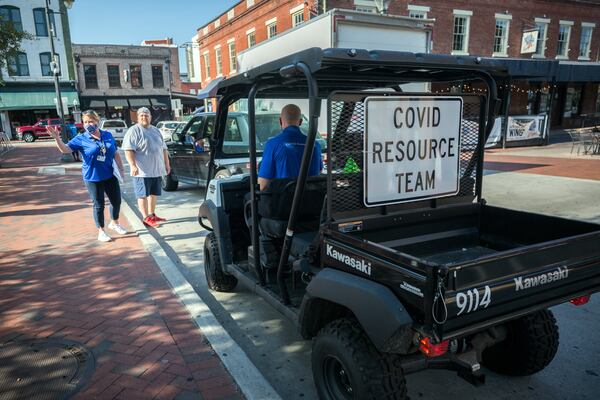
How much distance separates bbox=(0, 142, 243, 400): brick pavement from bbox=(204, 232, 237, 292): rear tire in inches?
16.2

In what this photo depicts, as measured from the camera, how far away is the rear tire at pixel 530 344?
270 cm

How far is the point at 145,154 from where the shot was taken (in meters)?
6.38

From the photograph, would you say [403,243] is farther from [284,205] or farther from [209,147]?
[209,147]

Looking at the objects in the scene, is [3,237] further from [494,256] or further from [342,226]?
[494,256]

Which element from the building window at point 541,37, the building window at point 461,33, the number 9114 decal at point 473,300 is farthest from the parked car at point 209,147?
the building window at point 541,37

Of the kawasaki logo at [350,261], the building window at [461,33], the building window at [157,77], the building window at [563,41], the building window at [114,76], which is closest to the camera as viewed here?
the kawasaki logo at [350,261]

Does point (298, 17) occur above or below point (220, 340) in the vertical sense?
above

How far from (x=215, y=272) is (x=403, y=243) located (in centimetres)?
211

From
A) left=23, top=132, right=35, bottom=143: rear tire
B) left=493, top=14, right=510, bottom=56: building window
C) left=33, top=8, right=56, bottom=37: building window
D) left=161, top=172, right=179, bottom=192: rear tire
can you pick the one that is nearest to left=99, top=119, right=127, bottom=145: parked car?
left=23, top=132, right=35, bottom=143: rear tire

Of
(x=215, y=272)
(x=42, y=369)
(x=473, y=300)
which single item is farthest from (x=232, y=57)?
(x=473, y=300)

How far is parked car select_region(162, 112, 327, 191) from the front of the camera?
6359 mm

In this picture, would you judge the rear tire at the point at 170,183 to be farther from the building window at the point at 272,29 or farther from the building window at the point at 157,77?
the building window at the point at 157,77

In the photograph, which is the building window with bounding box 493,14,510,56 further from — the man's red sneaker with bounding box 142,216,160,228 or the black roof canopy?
the black roof canopy

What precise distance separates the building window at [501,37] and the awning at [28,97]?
110 ft
